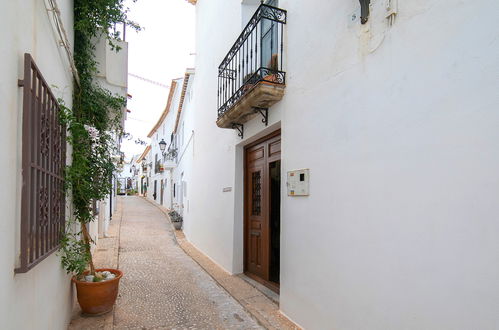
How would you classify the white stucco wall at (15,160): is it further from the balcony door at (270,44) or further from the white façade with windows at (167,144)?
the white façade with windows at (167,144)

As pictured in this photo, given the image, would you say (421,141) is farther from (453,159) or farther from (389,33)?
(389,33)

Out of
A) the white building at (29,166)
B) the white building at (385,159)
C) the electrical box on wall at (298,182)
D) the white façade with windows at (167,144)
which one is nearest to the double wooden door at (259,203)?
the white building at (385,159)

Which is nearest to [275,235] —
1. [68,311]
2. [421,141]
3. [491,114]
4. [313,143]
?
[313,143]

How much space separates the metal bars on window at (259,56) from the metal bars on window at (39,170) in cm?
252

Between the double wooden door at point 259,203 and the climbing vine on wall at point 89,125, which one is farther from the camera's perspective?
the double wooden door at point 259,203

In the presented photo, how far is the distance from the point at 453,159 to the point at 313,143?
65.5 inches

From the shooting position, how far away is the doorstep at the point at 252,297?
4.02 m

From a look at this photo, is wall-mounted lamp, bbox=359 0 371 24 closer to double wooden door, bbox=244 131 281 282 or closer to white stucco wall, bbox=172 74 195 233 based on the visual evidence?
double wooden door, bbox=244 131 281 282

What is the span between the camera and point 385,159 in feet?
8.70

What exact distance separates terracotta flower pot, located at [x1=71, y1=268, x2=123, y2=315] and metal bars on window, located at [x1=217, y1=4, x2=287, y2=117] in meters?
3.18

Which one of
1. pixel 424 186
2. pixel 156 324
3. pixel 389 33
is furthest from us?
pixel 156 324

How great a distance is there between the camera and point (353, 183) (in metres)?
2.99

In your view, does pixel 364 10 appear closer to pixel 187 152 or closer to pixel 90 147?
pixel 90 147

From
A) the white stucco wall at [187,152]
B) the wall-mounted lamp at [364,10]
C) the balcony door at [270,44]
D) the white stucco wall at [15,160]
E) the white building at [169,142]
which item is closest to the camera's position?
the white stucco wall at [15,160]
